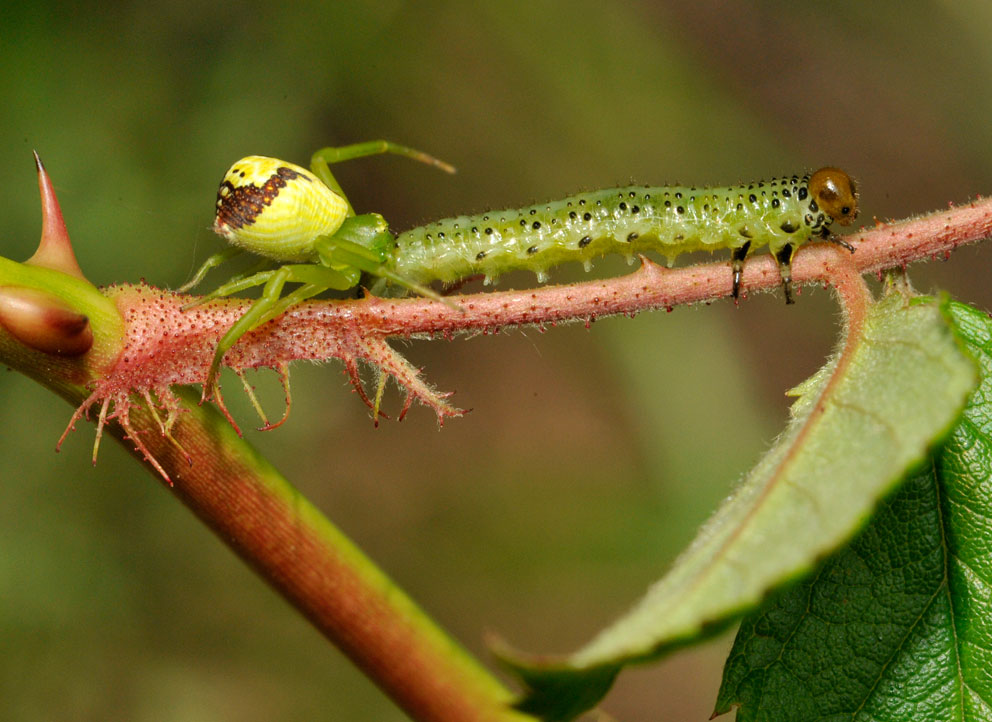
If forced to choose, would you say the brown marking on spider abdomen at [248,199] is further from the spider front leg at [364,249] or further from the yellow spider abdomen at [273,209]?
the spider front leg at [364,249]

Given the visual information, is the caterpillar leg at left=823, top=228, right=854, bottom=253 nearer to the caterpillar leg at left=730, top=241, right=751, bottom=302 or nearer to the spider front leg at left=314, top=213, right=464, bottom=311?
the caterpillar leg at left=730, top=241, right=751, bottom=302

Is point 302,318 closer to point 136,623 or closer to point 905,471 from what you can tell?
point 905,471

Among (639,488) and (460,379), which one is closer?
(639,488)

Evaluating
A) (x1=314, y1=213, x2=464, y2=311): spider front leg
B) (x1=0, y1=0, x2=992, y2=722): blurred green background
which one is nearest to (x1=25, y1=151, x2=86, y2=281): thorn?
(x1=314, y1=213, x2=464, y2=311): spider front leg

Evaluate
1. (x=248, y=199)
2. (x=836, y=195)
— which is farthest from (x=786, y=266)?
(x=248, y=199)

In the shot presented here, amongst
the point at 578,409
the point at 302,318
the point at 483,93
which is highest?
the point at 483,93

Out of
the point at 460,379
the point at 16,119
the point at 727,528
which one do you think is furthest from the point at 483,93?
the point at 727,528
